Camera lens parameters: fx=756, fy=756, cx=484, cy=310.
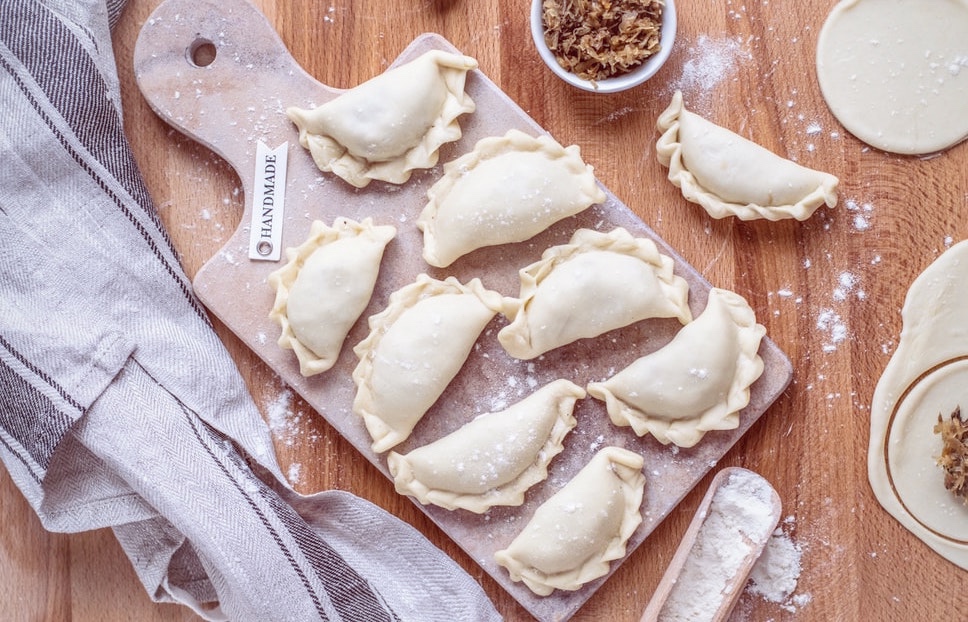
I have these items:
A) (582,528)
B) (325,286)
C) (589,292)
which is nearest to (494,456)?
(582,528)

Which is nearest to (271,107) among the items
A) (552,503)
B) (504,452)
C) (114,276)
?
(114,276)

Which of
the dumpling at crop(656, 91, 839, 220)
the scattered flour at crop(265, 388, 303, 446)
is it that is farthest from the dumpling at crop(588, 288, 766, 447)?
the scattered flour at crop(265, 388, 303, 446)

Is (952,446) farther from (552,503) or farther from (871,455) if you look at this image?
(552,503)

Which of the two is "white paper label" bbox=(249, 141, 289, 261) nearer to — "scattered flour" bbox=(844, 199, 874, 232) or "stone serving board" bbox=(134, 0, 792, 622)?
"stone serving board" bbox=(134, 0, 792, 622)

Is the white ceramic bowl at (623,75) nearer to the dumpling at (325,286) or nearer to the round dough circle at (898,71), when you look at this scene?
the round dough circle at (898,71)

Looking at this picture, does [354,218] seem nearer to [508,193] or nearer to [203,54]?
[508,193]

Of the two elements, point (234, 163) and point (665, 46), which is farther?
point (234, 163)

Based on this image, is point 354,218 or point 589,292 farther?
point 354,218
